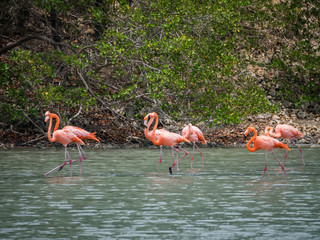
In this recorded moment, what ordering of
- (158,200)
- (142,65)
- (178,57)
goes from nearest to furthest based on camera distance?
(158,200) < (178,57) < (142,65)

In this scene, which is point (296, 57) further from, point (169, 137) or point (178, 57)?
point (169, 137)

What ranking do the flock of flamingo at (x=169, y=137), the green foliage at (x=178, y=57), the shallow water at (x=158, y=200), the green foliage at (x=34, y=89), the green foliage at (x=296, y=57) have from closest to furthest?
1. the shallow water at (x=158, y=200)
2. the flock of flamingo at (x=169, y=137)
3. the green foliage at (x=178, y=57)
4. the green foliage at (x=34, y=89)
5. the green foliage at (x=296, y=57)

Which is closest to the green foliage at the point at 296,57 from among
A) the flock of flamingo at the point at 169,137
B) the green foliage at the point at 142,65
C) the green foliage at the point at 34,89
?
the green foliage at the point at 142,65

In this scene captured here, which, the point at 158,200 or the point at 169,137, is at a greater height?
the point at 169,137

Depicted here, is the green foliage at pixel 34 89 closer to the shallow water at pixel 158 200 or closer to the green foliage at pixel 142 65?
the green foliage at pixel 142 65

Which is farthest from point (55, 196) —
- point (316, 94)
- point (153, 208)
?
point (316, 94)

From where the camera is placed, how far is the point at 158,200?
10250 millimetres

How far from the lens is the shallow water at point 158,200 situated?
7.87m

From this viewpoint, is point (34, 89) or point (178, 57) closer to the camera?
point (178, 57)

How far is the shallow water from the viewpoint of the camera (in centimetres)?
787

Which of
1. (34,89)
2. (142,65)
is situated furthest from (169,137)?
(34,89)

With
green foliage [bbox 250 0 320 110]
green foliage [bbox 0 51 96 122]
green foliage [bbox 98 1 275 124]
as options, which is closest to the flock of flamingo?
green foliage [bbox 98 1 275 124]

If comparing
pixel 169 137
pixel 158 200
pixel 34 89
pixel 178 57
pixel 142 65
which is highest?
pixel 178 57

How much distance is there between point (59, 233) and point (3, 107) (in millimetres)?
12398
